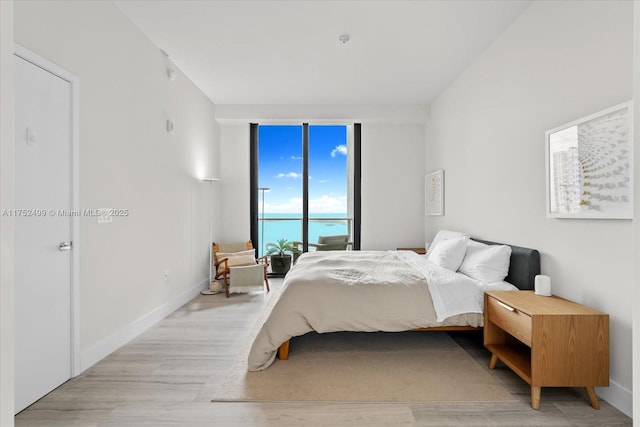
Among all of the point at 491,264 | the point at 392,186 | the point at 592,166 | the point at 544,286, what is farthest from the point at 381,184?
the point at 592,166

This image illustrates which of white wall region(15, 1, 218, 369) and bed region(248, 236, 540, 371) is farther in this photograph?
bed region(248, 236, 540, 371)

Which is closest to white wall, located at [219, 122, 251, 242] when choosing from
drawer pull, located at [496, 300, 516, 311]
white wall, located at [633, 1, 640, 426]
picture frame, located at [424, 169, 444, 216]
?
picture frame, located at [424, 169, 444, 216]

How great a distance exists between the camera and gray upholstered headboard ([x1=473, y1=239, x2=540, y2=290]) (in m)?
2.74

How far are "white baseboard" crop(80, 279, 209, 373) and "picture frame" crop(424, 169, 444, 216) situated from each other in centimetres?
379

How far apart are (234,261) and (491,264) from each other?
11.3ft

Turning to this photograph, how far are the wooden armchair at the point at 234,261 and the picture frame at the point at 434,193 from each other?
2719 millimetres

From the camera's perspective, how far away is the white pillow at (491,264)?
117 inches

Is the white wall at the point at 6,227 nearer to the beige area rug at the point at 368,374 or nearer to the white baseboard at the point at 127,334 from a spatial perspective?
the beige area rug at the point at 368,374

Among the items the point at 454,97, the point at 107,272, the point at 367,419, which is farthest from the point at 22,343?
the point at 454,97

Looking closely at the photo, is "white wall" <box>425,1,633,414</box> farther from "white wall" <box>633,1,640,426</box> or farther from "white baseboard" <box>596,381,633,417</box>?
"white wall" <box>633,1,640,426</box>

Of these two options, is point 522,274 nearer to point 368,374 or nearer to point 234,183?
point 368,374

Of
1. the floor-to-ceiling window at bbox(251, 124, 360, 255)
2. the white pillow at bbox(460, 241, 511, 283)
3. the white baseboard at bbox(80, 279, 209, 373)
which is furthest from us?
the floor-to-ceiling window at bbox(251, 124, 360, 255)

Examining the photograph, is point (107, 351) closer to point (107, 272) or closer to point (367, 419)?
point (107, 272)

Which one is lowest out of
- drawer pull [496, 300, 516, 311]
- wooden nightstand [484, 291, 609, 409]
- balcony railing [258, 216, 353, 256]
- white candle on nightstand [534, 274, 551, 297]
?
wooden nightstand [484, 291, 609, 409]
